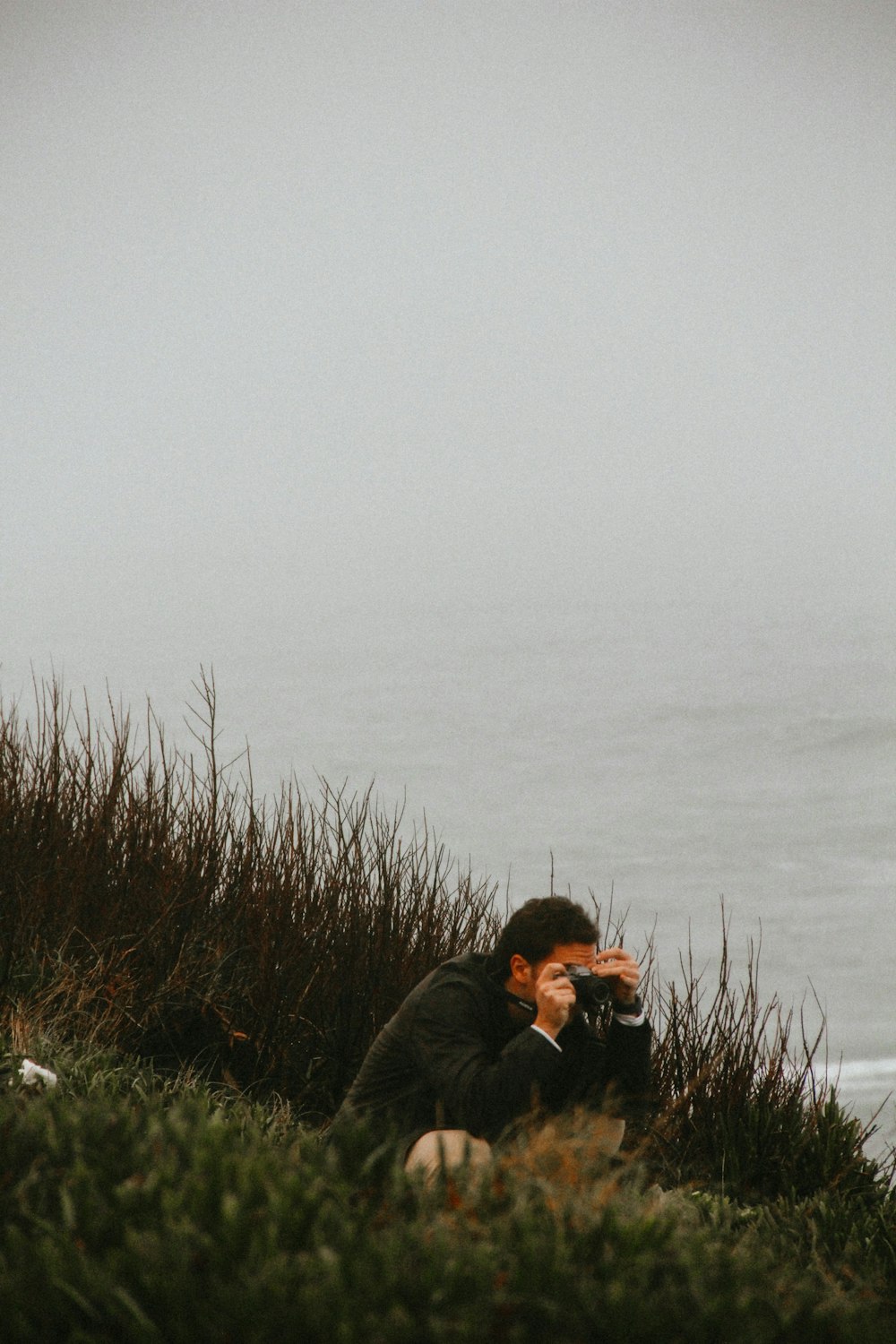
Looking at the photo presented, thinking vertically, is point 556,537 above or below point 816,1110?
above

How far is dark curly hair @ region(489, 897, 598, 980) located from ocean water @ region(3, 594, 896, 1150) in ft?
151

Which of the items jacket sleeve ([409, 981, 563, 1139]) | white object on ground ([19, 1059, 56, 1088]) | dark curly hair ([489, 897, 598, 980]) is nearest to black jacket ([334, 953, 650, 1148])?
jacket sleeve ([409, 981, 563, 1139])

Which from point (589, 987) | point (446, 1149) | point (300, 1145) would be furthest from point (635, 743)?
point (300, 1145)

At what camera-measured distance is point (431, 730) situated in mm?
104750

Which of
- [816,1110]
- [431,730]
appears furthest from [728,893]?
[816,1110]

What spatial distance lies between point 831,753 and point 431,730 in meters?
33.0

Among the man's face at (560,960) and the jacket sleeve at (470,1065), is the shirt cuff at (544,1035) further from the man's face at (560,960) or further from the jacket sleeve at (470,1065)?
the man's face at (560,960)

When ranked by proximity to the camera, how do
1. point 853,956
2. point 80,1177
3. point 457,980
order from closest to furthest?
point 80,1177
point 457,980
point 853,956

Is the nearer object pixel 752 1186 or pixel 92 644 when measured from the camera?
pixel 752 1186

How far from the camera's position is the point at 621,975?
11.8ft

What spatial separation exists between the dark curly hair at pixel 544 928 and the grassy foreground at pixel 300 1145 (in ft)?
1.80

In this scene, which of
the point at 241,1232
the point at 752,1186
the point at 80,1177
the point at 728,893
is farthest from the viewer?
the point at 728,893

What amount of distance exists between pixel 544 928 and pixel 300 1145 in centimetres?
92

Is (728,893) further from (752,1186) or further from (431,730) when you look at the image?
(752,1186)
